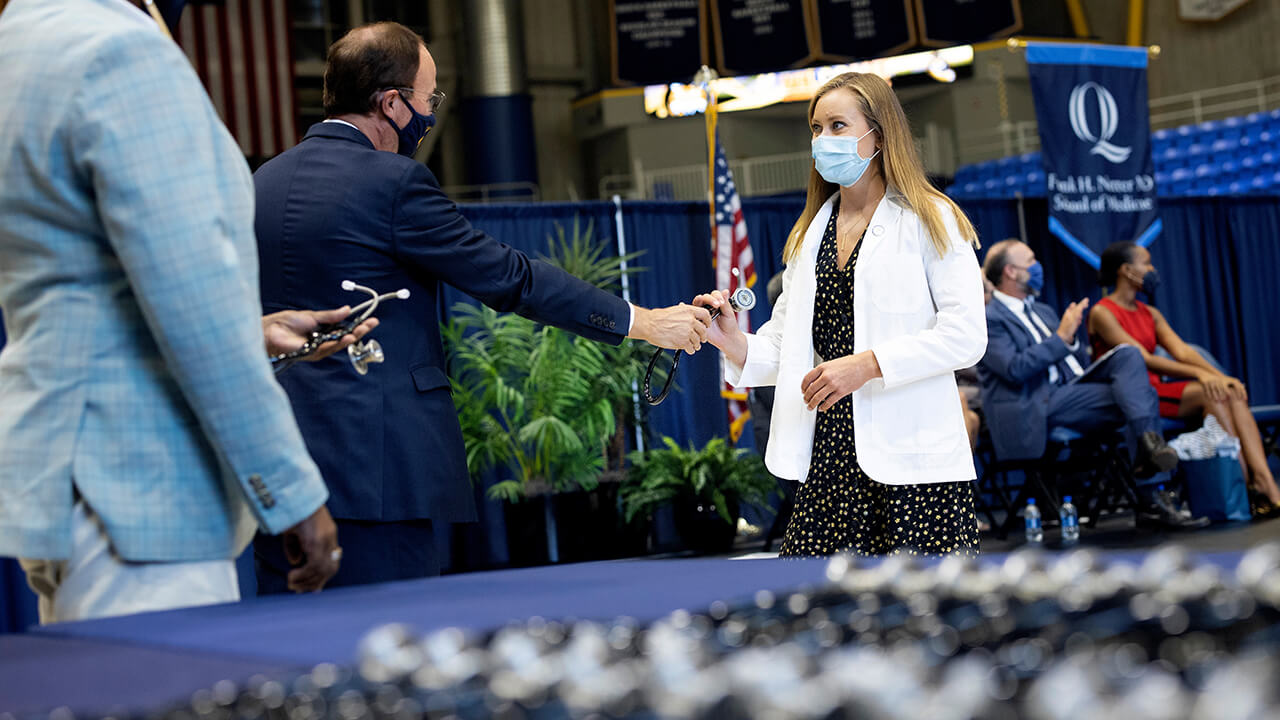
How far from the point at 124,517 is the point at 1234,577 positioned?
1099 millimetres

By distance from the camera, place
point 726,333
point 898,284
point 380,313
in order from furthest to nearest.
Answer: point 726,333
point 898,284
point 380,313

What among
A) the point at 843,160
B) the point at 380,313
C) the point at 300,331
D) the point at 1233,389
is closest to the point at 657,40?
the point at 1233,389

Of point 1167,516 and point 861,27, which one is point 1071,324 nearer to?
point 1167,516

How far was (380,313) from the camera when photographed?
2.19m

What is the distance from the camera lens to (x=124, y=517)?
1.40 meters

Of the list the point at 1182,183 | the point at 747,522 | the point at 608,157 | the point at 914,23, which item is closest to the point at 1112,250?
the point at 747,522

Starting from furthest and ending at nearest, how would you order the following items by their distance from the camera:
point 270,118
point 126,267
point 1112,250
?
point 270,118, point 1112,250, point 126,267

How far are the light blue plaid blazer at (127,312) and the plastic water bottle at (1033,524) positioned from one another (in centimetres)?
512

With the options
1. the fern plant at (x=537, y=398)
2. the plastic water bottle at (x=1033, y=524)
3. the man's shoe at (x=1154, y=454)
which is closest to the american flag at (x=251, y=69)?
the fern plant at (x=537, y=398)

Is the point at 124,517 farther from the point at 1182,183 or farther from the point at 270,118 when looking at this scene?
the point at 270,118

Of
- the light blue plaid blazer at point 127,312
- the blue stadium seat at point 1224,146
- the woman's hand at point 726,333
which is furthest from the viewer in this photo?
the blue stadium seat at point 1224,146

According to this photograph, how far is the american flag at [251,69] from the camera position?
1413 centimetres

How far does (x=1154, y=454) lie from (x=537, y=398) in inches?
122

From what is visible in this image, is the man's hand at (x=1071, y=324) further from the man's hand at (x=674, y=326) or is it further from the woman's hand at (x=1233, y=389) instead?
the man's hand at (x=674, y=326)
